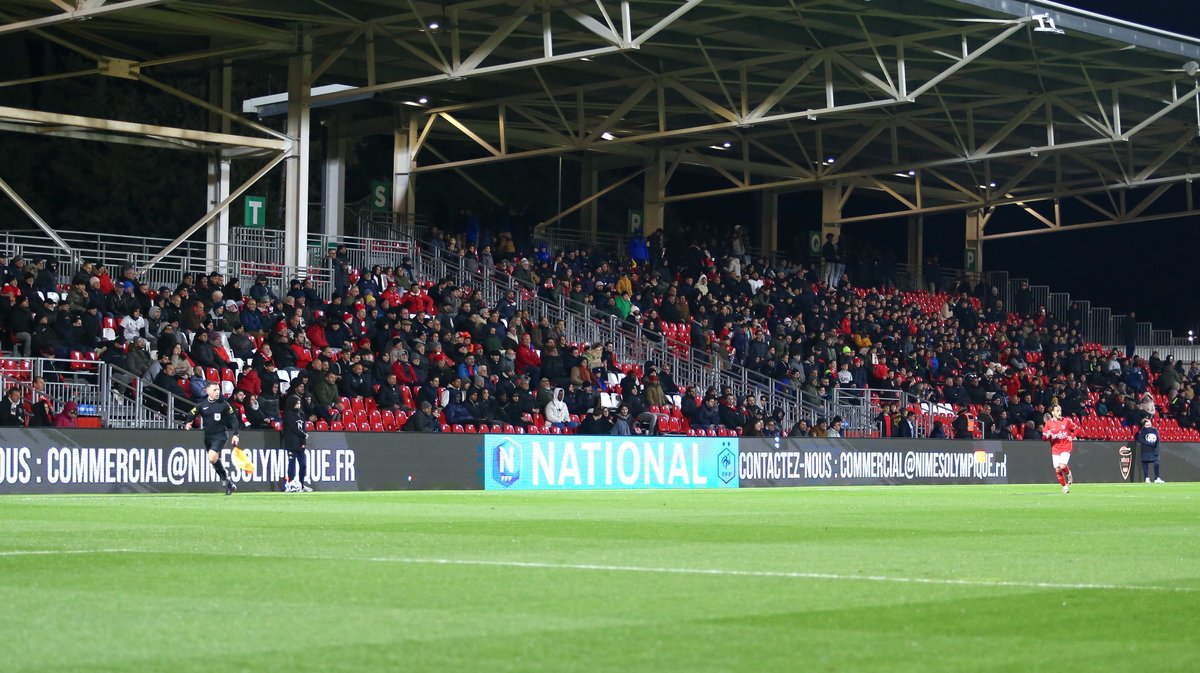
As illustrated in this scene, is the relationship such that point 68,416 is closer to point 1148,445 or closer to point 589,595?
point 589,595

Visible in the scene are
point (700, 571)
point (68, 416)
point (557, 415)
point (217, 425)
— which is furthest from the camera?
point (557, 415)

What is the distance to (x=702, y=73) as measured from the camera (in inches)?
1689

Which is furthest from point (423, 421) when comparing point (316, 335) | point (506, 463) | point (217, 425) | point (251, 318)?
point (217, 425)

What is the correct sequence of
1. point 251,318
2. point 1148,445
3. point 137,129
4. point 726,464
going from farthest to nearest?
point 1148,445, point 137,129, point 726,464, point 251,318

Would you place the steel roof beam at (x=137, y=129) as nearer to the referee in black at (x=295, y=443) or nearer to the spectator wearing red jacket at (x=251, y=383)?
the spectator wearing red jacket at (x=251, y=383)

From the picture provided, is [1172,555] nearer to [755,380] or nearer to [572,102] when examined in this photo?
[755,380]

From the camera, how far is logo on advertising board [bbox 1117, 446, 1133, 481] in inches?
1740

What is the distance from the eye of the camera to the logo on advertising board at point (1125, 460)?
44188mm

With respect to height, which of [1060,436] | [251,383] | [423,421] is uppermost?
[251,383]

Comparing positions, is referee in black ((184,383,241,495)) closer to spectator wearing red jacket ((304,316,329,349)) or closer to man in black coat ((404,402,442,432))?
man in black coat ((404,402,442,432))

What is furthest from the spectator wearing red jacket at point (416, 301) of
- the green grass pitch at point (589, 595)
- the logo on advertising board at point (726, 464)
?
the green grass pitch at point (589, 595)

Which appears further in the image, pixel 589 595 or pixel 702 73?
pixel 702 73

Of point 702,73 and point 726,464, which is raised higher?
point 702,73

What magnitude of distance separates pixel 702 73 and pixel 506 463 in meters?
14.6
